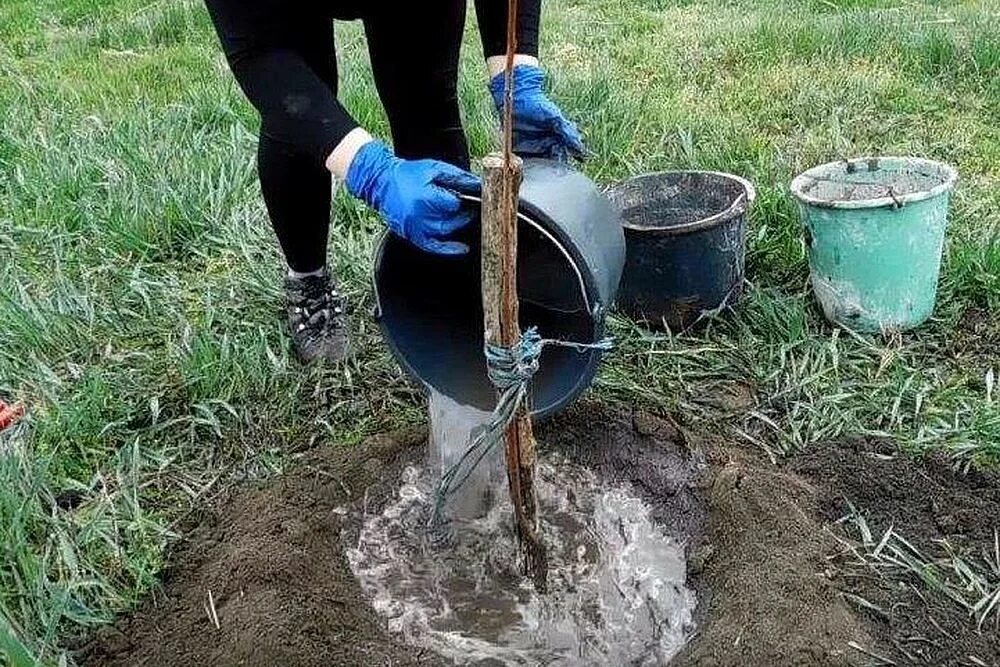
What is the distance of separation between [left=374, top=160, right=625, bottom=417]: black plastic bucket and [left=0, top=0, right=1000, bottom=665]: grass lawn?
1.28ft

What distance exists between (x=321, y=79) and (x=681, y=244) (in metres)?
0.92

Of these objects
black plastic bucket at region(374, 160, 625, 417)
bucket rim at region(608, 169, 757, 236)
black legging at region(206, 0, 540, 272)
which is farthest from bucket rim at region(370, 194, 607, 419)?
bucket rim at region(608, 169, 757, 236)

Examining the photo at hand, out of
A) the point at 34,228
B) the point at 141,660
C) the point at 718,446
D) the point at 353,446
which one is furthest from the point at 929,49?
the point at 141,660

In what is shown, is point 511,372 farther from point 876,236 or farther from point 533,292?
point 876,236

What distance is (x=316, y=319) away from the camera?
2666 millimetres

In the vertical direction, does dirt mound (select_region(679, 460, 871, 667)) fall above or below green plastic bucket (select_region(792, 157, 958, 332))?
below

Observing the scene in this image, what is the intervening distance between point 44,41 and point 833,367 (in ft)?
14.5

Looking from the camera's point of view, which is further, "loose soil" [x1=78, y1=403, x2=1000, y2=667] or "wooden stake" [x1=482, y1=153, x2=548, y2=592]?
"loose soil" [x1=78, y1=403, x2=1000, y2=667]

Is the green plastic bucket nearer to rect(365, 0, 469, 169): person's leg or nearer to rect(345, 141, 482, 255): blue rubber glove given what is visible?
rect(365, 0, 469, 169): person's leg

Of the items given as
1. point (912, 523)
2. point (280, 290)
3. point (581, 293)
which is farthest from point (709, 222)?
point (280, 290)

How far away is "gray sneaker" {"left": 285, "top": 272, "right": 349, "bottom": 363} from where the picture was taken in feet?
8.71

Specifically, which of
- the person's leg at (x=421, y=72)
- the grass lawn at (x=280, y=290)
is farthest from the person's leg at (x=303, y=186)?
the grass lawn at (x=280, y=290)

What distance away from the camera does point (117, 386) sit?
258 cm

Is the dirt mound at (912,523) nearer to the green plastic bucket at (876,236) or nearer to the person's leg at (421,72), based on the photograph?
the green plastic bucket at (876,236)
